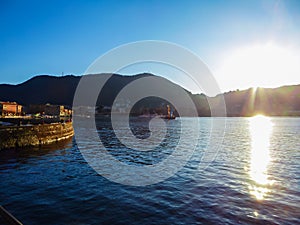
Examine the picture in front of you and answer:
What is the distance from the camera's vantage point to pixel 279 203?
39.9ft

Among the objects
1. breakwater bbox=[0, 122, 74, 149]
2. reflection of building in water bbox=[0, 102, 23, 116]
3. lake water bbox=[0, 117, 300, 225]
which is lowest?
lake water bbox=[0, 117, 300, 225]

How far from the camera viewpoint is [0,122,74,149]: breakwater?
26078 millimetres

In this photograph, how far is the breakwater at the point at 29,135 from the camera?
2608cm

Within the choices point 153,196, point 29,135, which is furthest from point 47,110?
point 153,196

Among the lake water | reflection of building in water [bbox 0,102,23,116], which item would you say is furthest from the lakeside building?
the lake water

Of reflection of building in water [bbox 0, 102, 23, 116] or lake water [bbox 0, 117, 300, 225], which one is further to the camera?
reflection of building in water [bbox 0, 102, 23, 116]

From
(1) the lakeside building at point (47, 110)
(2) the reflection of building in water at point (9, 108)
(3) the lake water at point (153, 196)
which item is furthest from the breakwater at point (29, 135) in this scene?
(1) the lakeside building at point (47, 110)

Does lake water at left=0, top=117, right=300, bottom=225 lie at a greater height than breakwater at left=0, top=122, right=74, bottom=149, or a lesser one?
lesser

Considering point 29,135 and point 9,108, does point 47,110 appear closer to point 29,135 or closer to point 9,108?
point 9,108

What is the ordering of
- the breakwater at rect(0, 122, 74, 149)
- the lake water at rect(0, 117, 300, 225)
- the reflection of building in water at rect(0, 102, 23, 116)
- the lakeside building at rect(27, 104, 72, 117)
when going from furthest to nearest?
the lakeside building at rect(27, 104, 72, 117) < the reflection of building in water at rect(0, 102, 23, 116) < the breakwater at rect(0, 122, 74, 149) < the lake water at rect(0, 117, 300, 225)

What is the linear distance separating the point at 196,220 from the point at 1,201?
10707 millimetres

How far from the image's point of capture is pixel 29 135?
29641 mm

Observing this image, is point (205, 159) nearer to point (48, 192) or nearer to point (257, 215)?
point (257, 215)

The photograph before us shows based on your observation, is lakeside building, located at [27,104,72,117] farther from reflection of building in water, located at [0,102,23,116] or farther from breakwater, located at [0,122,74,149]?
breakwater, located at [0,122,74,149]
